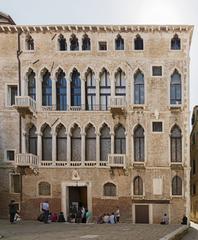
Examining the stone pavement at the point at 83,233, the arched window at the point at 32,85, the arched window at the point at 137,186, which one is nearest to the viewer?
the stone pavement at the point at 83,233

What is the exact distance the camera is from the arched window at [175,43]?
107 feet

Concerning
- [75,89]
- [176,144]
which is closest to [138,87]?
[75,89]

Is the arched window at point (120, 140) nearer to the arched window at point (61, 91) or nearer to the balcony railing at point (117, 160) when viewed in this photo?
the balcony railing at point (117, 160)

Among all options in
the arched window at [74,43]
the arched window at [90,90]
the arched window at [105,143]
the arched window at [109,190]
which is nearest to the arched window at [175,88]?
the arched window at [105,143]

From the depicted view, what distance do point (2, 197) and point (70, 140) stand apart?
20.5ft

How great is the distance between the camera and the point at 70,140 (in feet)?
106

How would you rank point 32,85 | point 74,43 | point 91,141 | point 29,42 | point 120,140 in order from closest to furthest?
point 120,140 < point 91,141 < point 74,43 < point 32,85 < point 29,42

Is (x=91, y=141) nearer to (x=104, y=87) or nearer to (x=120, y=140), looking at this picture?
(x=120, y=140)

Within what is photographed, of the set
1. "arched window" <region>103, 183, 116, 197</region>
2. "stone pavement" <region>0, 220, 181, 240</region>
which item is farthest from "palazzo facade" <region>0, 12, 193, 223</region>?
"stone pavement" <region>0, 220, 181, 240</region>

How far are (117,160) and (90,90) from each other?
5.44 m

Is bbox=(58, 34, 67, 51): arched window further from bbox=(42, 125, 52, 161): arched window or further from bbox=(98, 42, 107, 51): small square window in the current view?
bbox=(42, 125, 52, 161): arched window

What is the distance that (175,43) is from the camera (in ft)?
108

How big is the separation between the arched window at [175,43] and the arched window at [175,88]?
1.73 meters

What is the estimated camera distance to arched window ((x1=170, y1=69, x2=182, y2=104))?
3262 cm
